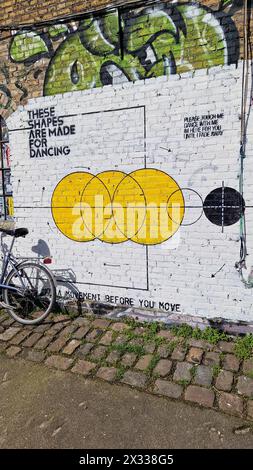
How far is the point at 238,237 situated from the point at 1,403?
3005mm

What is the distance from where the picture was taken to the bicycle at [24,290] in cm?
466

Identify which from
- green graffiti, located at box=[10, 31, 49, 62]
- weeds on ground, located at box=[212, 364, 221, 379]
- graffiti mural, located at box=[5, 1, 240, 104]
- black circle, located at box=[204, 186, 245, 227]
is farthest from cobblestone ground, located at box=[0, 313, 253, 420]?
green graffiti, located at box=[10, 31, 49, 62]

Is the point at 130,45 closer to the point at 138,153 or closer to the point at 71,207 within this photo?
the point at 138,153

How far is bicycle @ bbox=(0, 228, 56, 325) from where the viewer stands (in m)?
4.66

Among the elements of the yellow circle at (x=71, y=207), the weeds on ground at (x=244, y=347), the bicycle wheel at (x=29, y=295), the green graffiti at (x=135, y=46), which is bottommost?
the weeds on ground at (x=244, y=347)

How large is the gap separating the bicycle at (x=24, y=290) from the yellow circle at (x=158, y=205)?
1.51m

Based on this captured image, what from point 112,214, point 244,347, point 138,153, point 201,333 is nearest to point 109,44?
point 138,153

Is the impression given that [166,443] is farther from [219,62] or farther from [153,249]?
[219,62]

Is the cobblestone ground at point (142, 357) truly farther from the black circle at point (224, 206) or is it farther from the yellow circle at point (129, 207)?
the black circle at point (224, 206)

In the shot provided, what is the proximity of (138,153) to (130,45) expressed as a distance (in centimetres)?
129

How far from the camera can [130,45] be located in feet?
13.5

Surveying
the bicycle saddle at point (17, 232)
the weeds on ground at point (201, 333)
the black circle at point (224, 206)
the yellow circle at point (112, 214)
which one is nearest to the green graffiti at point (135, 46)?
the yellow circle at point (112, 214)

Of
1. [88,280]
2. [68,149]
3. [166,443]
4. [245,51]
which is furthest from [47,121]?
[166,443]

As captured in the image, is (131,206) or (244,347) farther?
(131,206)
